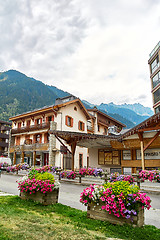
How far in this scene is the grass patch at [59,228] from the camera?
12.3ft

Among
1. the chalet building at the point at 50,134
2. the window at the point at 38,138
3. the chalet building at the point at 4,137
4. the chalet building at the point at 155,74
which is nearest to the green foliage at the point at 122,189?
the chalet building at the point at 50,134

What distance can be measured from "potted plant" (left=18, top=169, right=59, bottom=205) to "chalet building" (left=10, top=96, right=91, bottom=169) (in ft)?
68.7

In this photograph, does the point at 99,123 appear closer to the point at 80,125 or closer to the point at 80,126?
the point at 80,125

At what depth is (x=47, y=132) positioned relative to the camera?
29609 millimetres

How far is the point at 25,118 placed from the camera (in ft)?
113

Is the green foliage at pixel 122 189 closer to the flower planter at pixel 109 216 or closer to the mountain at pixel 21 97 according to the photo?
the flower planter at pixel 109 216

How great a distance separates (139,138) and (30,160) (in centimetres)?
2257

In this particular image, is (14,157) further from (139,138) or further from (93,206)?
(93,206)

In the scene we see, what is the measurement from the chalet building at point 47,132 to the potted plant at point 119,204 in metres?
23.0

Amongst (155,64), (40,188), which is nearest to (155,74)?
(155,64)

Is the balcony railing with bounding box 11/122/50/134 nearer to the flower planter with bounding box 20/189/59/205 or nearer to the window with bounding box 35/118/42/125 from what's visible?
the window with bounding box 35/118/42/125

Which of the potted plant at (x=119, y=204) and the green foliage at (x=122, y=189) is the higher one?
the green foliage at (x=122, y=189)

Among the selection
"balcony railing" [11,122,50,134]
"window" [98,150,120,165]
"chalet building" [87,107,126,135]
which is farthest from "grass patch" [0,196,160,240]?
"chalet building" [87,107,126,135]

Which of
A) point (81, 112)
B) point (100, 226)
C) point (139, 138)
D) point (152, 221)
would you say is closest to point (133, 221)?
point (100, 226)
